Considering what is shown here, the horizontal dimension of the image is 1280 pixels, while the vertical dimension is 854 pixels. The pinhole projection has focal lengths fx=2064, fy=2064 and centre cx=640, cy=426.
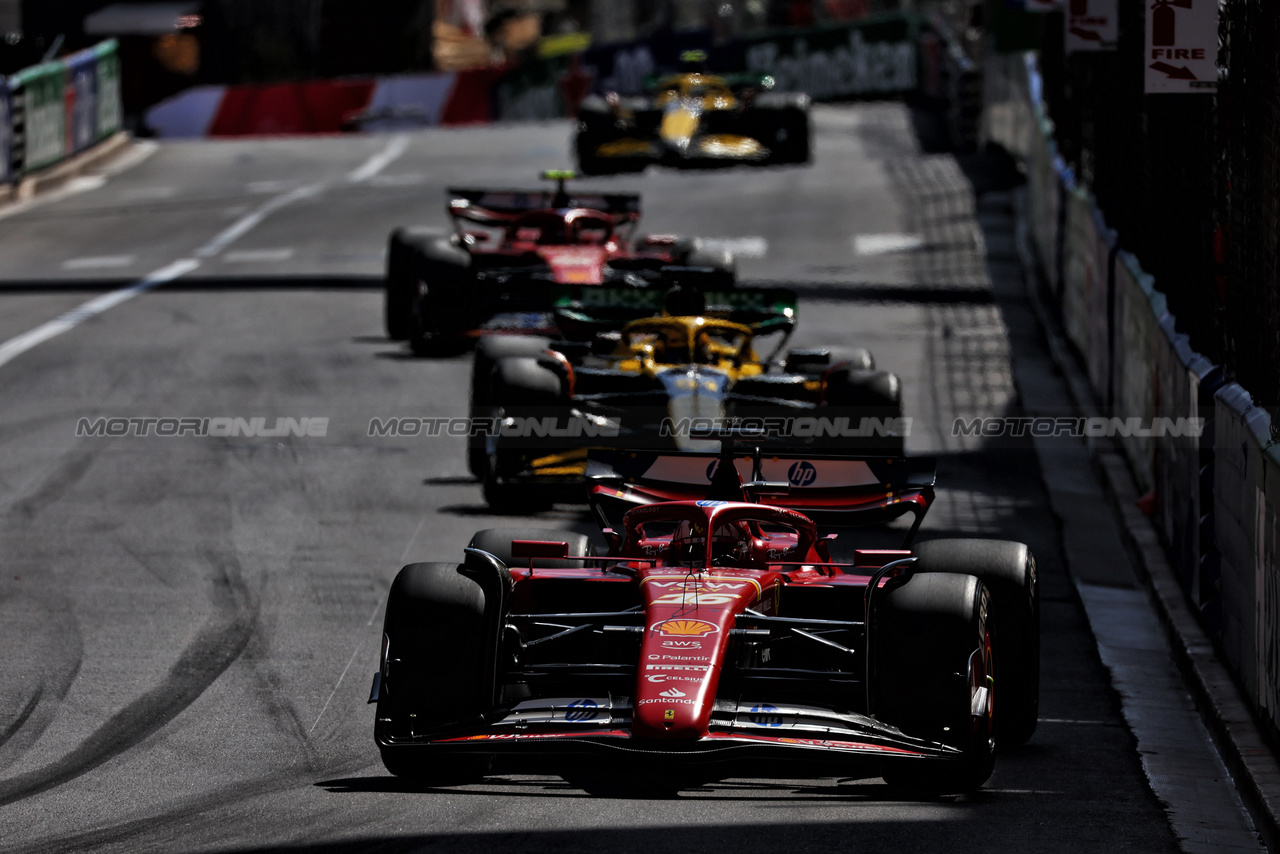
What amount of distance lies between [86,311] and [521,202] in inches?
216

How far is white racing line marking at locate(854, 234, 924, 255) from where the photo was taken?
90.1ft

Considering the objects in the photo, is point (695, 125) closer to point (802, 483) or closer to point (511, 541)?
point (802, 483)

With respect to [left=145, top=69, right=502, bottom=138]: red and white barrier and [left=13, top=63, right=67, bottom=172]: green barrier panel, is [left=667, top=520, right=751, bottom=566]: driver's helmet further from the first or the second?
[left=145, top=69, right=502, bottom=138]: red and white barrier

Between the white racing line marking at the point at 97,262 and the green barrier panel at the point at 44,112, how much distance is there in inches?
238

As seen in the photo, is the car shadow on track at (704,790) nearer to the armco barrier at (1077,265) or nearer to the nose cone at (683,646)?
the nose cone at (683,646)

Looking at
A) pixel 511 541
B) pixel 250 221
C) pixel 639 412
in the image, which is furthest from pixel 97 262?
pixel 511 541

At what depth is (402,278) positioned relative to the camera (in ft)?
67.0

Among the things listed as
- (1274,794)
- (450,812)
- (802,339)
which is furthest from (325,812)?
(802,339)

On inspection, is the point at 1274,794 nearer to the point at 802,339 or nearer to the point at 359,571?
the point at 359,571

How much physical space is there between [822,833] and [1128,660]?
3.93 metres

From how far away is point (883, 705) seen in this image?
25.9 ft

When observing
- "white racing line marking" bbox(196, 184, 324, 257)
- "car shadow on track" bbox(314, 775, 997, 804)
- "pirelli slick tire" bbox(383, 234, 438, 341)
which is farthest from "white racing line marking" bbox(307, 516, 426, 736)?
"white racing line marking" bbox(196, 184, 324, 257)

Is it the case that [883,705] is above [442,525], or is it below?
above

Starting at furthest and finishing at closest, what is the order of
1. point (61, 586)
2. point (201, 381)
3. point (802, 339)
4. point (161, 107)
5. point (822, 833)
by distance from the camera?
point (161, 107)
point (802, 339)
point (201, 381)
point (61, 586)
point (822, 833)
